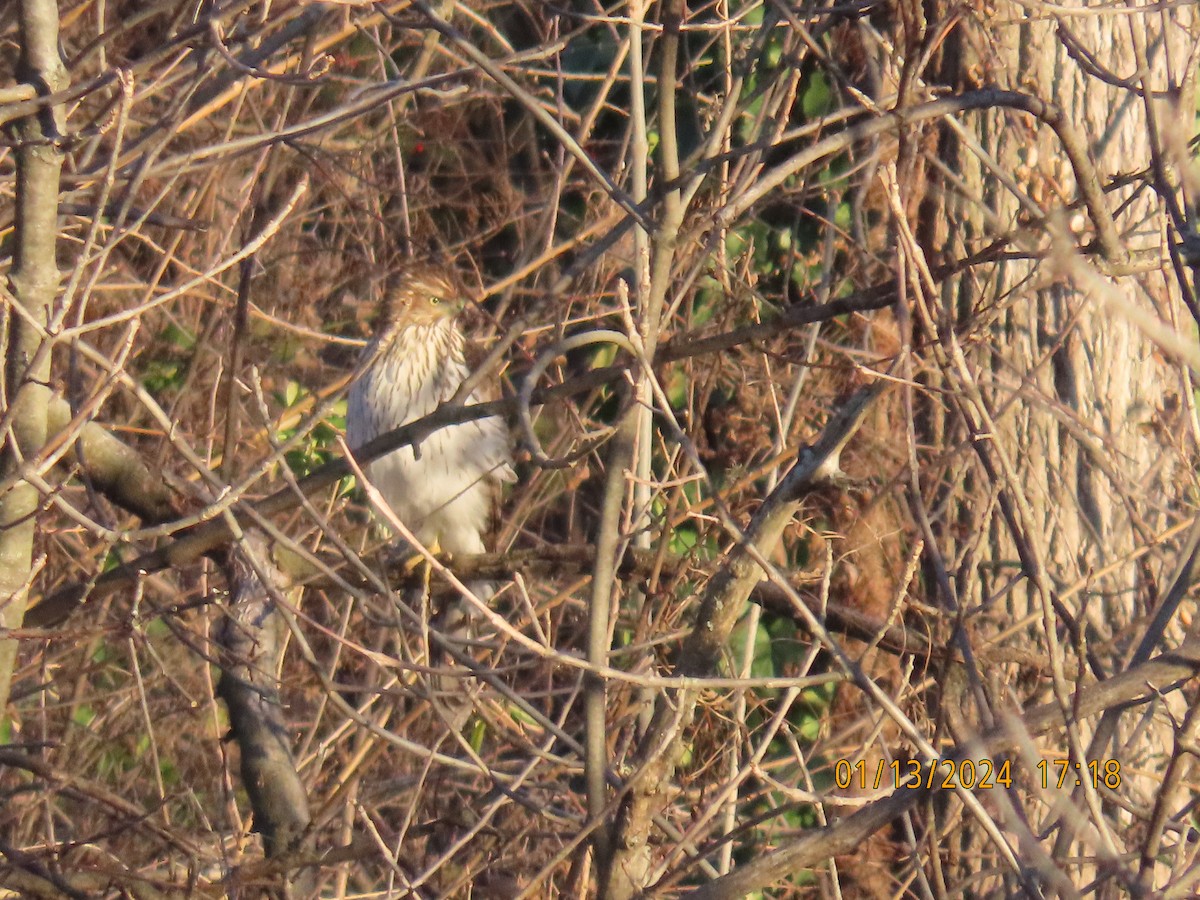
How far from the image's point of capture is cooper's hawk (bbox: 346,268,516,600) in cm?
512

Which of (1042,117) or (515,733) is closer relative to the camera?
(1042,117)

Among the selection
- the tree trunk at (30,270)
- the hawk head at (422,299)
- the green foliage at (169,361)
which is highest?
the tree trunk at (30,270)

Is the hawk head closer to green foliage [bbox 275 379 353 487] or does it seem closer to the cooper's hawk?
the cooper's hawk

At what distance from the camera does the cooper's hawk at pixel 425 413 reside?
5117 mm

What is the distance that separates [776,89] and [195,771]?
3662mm

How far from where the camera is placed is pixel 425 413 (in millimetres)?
5164

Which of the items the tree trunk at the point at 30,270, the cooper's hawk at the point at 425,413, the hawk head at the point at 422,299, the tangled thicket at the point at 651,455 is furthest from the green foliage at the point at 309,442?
the tree trunk at the point at 30,270

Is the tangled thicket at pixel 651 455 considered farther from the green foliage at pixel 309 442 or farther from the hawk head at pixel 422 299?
the hawk head at pixel 422 299

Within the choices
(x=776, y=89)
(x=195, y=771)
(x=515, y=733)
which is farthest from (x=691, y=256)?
(x=195, y=771)

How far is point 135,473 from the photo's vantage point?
352 cm

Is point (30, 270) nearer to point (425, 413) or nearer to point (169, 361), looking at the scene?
point (425, 413)

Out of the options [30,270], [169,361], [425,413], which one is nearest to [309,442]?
[425,413]

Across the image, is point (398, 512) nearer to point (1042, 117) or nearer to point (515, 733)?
point (515, 733)

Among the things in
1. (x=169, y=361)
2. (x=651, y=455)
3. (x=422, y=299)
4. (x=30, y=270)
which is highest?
(x=30, y=270)
